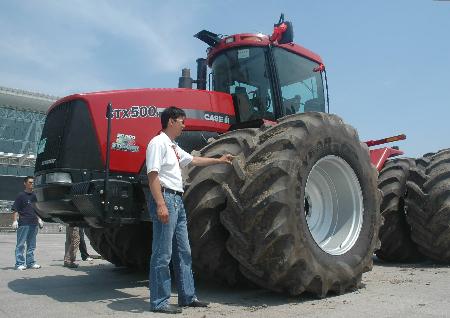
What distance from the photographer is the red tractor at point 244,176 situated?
156 inches

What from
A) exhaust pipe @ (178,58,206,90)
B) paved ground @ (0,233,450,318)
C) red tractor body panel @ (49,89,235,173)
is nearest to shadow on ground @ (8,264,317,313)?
paved ground @ (0,233,450,318)

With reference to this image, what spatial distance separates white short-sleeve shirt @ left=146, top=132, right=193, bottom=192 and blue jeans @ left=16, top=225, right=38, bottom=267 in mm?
4837

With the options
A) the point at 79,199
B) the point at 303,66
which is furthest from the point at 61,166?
the point at 303,66

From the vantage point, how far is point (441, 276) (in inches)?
214

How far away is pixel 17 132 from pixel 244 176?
36244mm

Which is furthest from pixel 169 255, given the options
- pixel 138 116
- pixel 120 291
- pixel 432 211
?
pixel 432 211

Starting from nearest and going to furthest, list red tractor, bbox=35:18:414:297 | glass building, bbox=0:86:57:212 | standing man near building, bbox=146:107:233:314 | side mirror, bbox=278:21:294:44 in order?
standing man near building, bbox=146:107:233:314 < red tractor, bbox=35:18:414:297 < side mirror, bbox=278:21:294:44 < glass building, bbox=0:86:57:212

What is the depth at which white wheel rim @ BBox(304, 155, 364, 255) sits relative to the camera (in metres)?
4.93

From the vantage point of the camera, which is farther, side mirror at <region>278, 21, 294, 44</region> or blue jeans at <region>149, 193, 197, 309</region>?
side mirror at <region>278, 21, 294, 44</region>

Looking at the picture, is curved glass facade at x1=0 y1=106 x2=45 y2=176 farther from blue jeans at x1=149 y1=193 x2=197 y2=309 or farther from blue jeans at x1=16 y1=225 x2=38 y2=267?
blue jeans at x1=149 y1=193 x2=197 y2=309

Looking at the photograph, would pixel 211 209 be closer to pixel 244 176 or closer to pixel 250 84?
pixel 244 176

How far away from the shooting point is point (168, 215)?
12.7ft

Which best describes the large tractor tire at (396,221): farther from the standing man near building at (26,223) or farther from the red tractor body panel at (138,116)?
the standing man near building at (26,223)

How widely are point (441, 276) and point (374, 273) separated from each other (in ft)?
2.55
